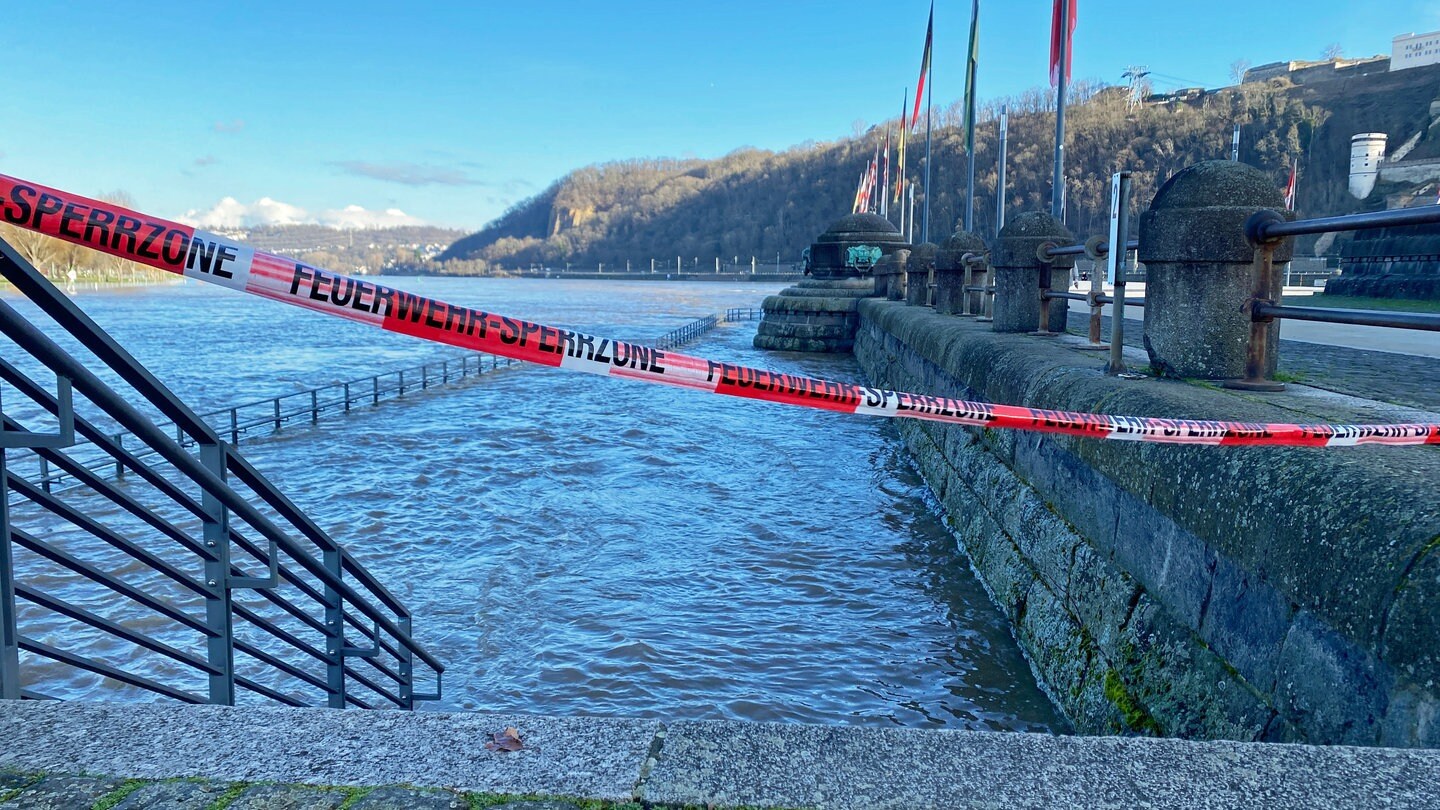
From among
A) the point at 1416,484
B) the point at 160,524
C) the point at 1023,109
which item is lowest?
the point at 160,524

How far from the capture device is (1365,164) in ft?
207

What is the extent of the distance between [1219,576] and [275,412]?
58.5 feet

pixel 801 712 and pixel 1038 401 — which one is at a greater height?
pixel 1038 401

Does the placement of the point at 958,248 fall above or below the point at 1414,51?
below

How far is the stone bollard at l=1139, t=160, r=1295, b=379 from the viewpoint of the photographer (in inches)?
177

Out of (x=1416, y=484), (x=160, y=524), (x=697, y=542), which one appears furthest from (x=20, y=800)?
(x=697, y=542)

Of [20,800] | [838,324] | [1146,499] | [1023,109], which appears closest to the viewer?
[20,800]

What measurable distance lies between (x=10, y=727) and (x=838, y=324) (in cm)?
2664

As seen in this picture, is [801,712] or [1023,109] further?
[1023,109]

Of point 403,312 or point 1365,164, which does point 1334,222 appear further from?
point 1365,164

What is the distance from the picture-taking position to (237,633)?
23.9 ft

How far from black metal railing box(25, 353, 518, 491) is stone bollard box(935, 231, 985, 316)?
22.8 feet

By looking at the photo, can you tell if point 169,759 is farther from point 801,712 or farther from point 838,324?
point 838,324

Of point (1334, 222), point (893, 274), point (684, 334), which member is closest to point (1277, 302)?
point (1334, 222)
